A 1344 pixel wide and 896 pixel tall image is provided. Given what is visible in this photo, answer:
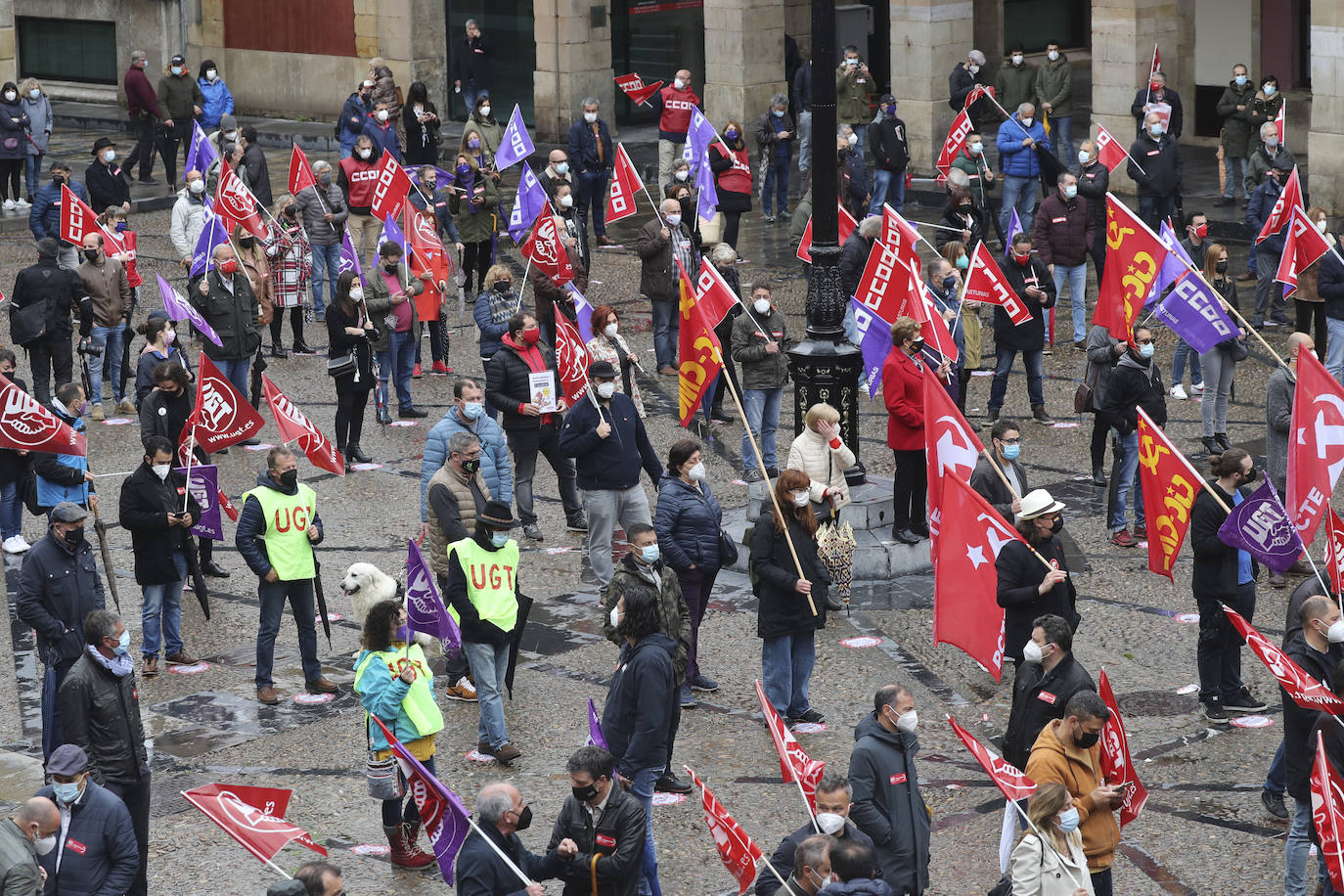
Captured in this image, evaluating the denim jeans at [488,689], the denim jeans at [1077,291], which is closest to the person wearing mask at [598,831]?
the denim jeans at [488,689]

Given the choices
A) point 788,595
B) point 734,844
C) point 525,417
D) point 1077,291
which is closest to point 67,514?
point 788,595

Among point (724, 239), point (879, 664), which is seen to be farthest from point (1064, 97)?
point (879, 664)

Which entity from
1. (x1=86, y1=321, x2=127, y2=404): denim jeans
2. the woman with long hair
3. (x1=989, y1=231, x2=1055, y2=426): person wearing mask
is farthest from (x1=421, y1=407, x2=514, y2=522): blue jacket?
(x1=86, y1=321, x2=127, y2=404): denim jeans

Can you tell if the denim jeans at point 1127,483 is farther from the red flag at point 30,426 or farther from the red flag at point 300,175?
the red flag at point 300,175

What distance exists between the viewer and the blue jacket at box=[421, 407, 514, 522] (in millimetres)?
13406

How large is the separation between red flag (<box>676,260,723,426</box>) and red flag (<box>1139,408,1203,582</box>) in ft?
11.5

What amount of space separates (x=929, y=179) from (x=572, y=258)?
402 inches

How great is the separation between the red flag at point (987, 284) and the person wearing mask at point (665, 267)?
3036 mm

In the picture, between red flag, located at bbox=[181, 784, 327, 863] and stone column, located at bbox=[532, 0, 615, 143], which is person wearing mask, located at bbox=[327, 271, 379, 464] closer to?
red flag, located at bbox=[181, 784, 327, 863]

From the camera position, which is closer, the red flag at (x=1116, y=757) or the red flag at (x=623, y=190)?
the red flag at (x=1116, y=757)

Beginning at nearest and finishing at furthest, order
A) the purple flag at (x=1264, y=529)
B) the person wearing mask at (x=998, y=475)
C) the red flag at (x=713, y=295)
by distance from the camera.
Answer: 1. the purple flag at (x=1264, y=529)
2. the person wearing mask at (x=998, y=475)
3. the red flag at (x=713, y=295)

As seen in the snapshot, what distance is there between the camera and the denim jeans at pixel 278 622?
474 inches

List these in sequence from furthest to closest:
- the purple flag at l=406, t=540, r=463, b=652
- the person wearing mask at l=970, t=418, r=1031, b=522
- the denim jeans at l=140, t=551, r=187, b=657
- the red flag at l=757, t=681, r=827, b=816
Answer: the person wearing mask at l=970, t=418, r=1031, b=522, the denim jeans at l=140, t=551, r=187, b=657, the purple flag at l=406, t=540, r=463, b=652, the red flag at l=757, t=681, r=827, b=816

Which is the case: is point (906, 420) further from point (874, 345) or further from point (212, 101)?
point (212, 101)
